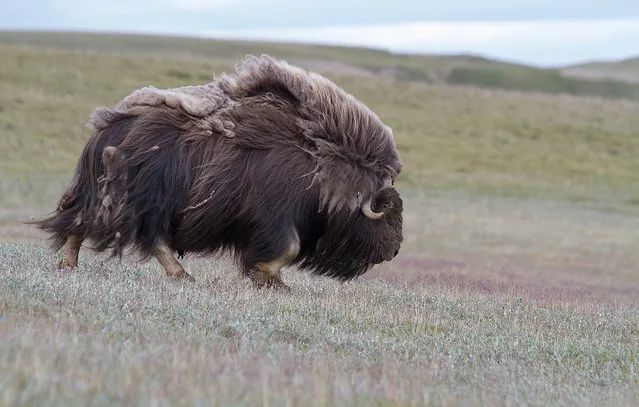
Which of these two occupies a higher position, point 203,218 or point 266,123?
point 266,123

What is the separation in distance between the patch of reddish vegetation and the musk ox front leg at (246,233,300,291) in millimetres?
2240

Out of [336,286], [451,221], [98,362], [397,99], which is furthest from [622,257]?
[397,99]

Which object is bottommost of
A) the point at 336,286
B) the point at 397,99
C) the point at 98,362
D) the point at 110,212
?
the point at 397,99

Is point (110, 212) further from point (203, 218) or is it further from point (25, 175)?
point (25, 175)

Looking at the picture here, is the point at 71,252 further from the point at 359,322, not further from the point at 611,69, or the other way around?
the point at 611,69

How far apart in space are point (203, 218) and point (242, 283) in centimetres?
67

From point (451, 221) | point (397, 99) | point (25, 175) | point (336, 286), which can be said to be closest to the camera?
point (336, 286)

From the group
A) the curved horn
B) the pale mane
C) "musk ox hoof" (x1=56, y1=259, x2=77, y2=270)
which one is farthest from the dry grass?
the pale mane

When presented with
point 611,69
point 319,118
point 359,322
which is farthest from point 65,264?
point 611,69

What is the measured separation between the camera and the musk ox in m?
7.63

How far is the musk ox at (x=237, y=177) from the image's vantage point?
7.63 metres

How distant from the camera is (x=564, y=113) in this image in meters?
40.8

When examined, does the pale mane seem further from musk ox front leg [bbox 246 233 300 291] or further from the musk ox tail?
musk ox front leg [bbox 246 233 300 291]

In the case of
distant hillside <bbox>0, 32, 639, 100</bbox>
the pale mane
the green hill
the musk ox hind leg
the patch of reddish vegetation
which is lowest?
distant hillside <bbox>0, 32, 639, 100</bbox>
